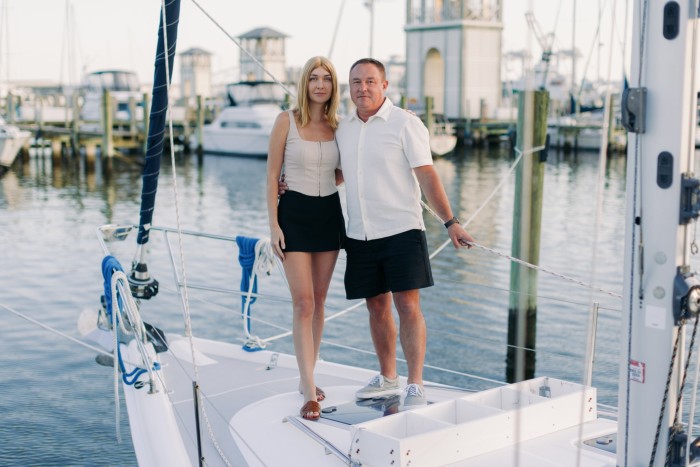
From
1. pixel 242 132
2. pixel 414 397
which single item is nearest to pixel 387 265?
pixel 414 397

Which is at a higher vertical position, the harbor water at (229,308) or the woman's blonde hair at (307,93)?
the woman's blonde hair at (307,93)

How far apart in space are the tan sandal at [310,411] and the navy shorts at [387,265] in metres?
0.58

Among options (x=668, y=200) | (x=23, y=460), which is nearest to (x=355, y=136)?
(x=668, y=200)

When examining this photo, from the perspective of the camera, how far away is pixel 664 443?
283 centimetres

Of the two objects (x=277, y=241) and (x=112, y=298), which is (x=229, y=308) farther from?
(x=277, y=241)

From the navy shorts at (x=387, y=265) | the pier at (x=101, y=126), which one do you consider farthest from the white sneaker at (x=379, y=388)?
the pier at (x=101, y=126)

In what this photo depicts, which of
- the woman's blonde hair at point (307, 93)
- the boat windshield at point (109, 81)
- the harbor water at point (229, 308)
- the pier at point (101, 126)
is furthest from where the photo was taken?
the boat windshield at point (109, 81)

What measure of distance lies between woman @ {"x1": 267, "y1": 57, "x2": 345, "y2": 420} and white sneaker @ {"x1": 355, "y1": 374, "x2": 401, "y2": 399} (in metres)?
0.33

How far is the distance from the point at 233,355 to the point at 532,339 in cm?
461

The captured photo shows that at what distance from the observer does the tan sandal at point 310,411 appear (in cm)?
416

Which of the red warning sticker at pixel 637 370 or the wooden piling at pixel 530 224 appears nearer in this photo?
the red warning sticker at pixel 637 370

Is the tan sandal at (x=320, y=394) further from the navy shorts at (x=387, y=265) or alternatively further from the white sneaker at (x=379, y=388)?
the navy shorts at (x=387, y=265)

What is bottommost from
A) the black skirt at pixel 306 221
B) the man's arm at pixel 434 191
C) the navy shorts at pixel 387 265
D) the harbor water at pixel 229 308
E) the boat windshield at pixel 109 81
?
the harbor water at pixel 229 308

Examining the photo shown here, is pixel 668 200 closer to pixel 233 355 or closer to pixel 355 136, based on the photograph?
pixel 355 136
